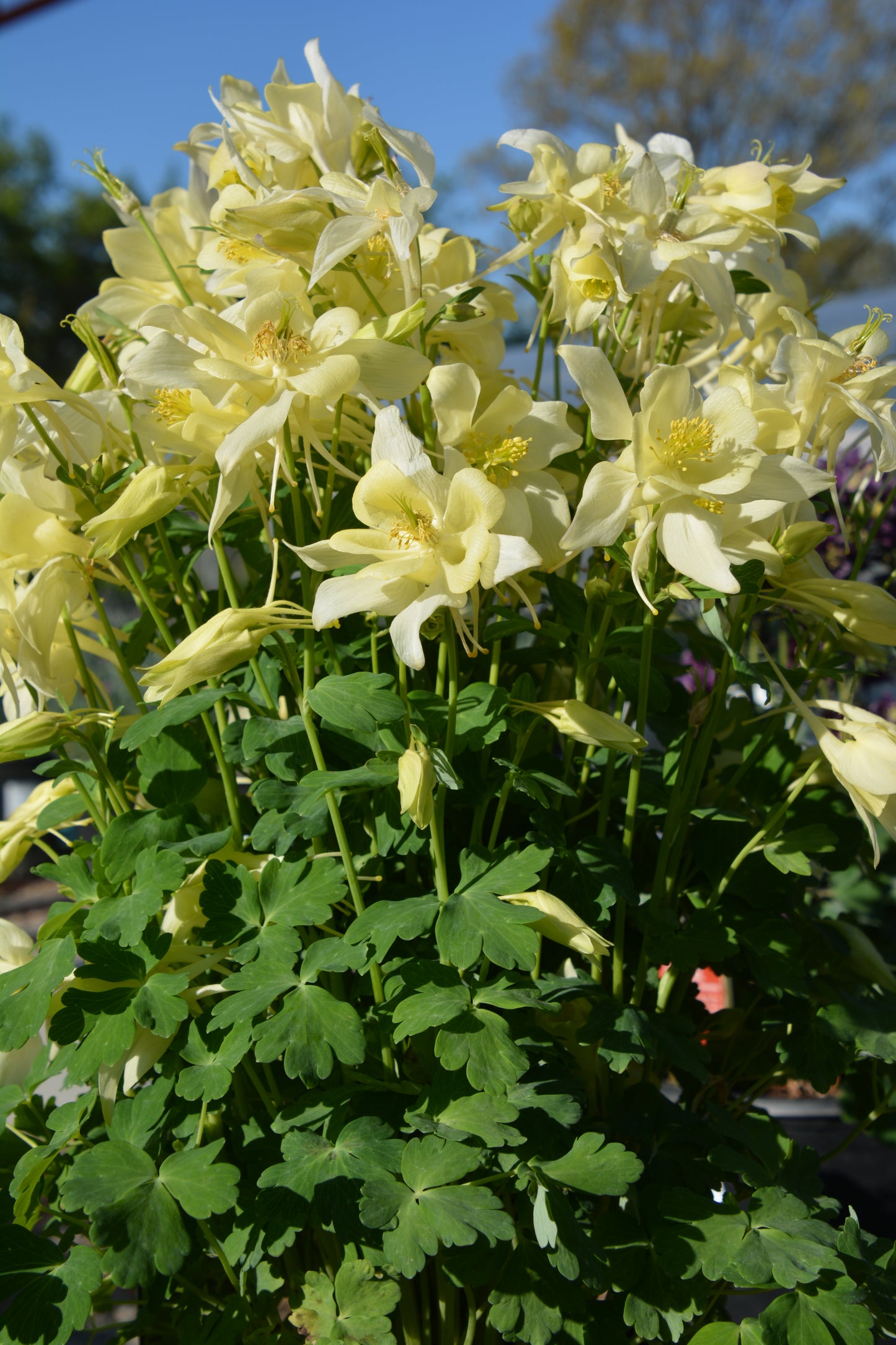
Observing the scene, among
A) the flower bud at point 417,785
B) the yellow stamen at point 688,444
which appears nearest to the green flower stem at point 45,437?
the flower bud at point 417,785

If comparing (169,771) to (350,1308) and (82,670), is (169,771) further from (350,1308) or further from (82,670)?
(350,1308)

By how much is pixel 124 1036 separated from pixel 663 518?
542mm

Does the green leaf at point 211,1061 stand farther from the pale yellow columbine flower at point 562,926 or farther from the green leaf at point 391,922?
the pale yellow columbine flower at point 562,926

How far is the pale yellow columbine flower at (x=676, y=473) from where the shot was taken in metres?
0.70

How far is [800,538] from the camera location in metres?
0.77

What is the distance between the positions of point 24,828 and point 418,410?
52 centimetres

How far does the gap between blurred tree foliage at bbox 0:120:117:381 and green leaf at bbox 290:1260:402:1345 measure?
12.5 metres

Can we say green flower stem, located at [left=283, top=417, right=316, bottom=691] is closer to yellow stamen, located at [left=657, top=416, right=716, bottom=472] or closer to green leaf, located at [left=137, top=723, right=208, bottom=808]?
green leaf, located at [left=137, top=723, right=208, bottom=808]

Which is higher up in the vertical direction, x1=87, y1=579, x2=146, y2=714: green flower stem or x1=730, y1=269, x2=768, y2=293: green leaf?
x1=730, y1=269, x2=768, y2=293: green leaf

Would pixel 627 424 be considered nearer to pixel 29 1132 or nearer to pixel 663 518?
pixel 663 518

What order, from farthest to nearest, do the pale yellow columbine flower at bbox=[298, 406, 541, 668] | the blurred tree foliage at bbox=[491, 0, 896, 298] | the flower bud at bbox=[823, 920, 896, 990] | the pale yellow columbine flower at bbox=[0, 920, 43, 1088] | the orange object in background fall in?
the blurred tree foliage at bbox=[491, 0, 896, 298] → the orange object in background → the flower bud at bbox=[823, 920, 896, 990] → the pale yellow columbine flower at bbox=[0, 920, 43, 1088] → the pale yellow columbine flower at bbox=[298, 406, 541, 668]

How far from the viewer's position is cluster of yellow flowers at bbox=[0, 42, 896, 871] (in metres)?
0.70

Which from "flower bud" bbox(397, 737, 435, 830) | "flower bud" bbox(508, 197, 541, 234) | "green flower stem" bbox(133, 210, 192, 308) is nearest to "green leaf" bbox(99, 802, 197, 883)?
"flower bud" bbox(397, 737, 435, 830)

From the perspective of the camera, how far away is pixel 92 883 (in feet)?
2.85
